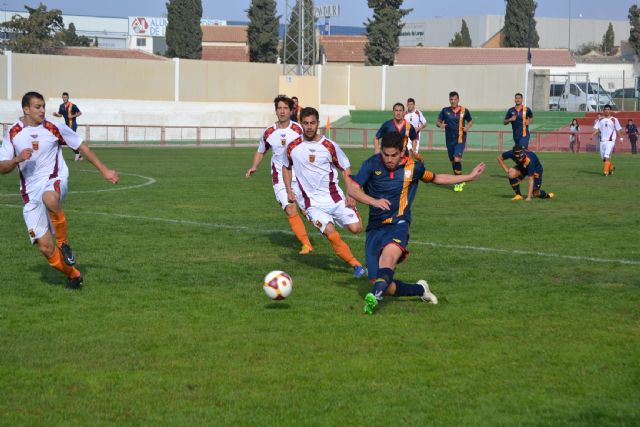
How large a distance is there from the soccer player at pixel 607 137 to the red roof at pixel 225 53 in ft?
202

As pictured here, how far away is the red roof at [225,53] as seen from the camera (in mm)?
88438

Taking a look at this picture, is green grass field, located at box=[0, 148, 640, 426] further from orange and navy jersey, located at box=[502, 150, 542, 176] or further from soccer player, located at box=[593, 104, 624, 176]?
soccer player, located at box=[593, 104, 624, 176]

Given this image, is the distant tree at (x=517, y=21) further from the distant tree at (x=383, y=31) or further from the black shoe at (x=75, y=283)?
the black shoe at (x=75, y=283)

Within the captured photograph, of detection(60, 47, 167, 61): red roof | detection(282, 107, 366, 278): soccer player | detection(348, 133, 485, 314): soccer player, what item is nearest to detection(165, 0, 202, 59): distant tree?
detection(60, 47, 167, 61): red roof

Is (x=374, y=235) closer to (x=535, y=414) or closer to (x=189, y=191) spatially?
(x=535, y=414)

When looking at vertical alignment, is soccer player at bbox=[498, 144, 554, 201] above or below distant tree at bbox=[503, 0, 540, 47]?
below

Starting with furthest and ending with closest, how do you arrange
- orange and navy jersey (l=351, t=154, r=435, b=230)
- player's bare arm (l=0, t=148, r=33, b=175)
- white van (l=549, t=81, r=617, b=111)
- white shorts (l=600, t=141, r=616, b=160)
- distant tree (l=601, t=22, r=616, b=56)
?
distant tree (l=601, t=22, r=616, b=56) < white van (l=549, t=81, r=617, b=111) < white shorts (l=600, t=141, r=616, b=160) < player's bare arm (l=0, t=148, r=33, b=175) < orange and navy jersey (l=351, t=154, r=435, b=230)

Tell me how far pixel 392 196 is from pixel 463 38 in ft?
368

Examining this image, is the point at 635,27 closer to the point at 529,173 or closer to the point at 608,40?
the point at 608,40

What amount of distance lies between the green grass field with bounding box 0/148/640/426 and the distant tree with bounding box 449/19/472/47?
337 ft

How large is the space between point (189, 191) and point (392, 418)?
15.8 metres

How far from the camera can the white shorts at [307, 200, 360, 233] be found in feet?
35.8

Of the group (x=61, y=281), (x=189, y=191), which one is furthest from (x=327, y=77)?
(x=61, y=281)

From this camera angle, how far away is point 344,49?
85938 mm
